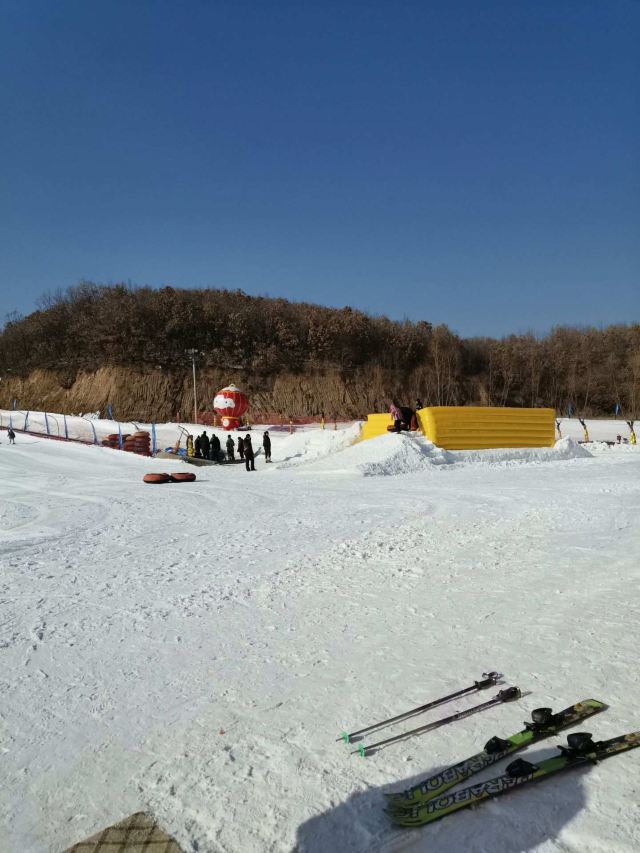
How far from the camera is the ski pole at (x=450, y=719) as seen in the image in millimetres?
2954

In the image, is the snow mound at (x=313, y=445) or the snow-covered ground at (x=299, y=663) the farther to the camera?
the snow mound at (x=313, y=445)

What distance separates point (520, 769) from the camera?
2.66 m

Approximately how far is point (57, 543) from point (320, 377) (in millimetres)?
41896

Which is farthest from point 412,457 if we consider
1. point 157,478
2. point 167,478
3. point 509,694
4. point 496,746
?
point 496,746

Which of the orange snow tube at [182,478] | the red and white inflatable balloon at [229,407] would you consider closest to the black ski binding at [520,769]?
the orange snow tube at [182,478]

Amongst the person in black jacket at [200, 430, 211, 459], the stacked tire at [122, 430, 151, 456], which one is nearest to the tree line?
the stacked tire at [122, 430, 151, 456]

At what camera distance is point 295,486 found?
44.4 feet

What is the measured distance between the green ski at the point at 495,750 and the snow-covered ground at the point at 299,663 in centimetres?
7

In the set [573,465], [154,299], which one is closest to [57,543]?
[573,465]

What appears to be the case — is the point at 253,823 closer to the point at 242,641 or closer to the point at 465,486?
the point at 242,641

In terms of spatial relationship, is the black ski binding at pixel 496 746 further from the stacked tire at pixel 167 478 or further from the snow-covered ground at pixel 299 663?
the stacked tire at pixel 167 478

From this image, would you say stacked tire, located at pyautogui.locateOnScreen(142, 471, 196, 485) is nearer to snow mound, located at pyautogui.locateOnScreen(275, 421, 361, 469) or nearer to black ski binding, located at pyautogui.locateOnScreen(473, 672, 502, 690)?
snow mound, located at pyautogui.locateOnScreen(275, 421, 361, 469)

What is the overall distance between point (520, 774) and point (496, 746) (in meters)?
0.22

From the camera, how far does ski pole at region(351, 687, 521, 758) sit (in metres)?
2.95
